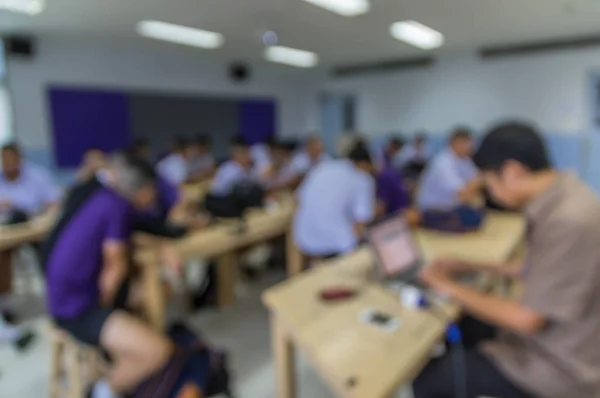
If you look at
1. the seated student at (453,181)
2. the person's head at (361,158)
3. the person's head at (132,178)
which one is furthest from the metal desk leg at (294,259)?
the person's head at (132,178)

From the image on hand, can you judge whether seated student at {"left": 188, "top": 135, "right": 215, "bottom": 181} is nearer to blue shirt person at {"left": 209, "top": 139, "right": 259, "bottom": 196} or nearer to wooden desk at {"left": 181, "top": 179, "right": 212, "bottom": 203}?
wooden desk at {"left": 181, "top": 179, "right": 212, "bottom": 203}

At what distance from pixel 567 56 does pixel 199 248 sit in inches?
271

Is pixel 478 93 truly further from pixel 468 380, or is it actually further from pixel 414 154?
pixel 468 380

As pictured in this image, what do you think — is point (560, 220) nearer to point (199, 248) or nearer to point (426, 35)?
point (199, 248)

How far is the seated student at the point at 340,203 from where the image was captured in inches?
111

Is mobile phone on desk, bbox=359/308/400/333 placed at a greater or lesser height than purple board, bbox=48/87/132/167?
lesser

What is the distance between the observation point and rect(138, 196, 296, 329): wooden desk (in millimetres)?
2418

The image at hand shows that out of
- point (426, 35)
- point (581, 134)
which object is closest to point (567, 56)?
point (581, 134)

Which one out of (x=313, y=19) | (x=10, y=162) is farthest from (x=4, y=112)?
(x=313, y=19)

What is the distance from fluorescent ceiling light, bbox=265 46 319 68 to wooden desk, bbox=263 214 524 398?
220 inches

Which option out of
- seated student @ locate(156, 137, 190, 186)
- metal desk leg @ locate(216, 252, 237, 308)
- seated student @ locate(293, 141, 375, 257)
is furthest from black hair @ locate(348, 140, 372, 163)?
seated student @ locate(156, 137, 190, 186)

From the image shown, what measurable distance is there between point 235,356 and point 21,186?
8.68 ft

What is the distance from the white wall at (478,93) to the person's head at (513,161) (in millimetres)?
6778

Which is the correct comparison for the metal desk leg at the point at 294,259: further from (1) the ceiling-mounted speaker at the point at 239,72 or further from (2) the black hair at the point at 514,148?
(1) the ceiling-mounted speaker at the point at 239,72
